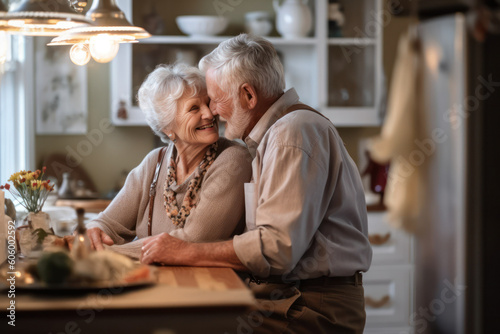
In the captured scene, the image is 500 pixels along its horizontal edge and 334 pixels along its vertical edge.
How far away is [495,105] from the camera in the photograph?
4.02ft

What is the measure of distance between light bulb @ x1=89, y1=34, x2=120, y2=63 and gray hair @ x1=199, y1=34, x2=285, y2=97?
33cm

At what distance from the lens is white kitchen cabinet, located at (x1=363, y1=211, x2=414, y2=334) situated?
3.92 metres

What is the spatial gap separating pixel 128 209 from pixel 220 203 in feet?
1.35

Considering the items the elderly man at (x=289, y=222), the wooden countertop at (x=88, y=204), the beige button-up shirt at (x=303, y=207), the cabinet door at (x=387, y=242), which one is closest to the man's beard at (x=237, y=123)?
the elderly man at (x=289, y=222)

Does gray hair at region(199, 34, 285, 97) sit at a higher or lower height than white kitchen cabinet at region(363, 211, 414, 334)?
higher

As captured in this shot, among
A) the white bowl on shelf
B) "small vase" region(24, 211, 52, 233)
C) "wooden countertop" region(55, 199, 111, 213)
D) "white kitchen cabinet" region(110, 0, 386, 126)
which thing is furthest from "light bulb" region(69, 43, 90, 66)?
the white bowl on shelf

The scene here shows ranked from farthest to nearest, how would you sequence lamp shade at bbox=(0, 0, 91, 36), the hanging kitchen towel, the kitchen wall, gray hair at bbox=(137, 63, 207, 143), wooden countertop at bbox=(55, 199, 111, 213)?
the kitchen wall, wooden countertop at bbox=(55, 199, 111, 213), gray hair at bbox=(137, 63, 207, 143), lamp shade at bbox=(0, 0, 91, 36), the hanging kitchen towel

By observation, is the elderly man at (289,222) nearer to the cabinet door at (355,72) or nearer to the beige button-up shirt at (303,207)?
the beige button-up shirt at (303,207)

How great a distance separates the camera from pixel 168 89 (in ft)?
7.38

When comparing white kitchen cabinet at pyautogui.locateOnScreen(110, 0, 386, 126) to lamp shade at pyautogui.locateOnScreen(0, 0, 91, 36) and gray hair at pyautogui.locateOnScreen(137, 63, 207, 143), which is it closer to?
gray hair at pyautogui.locateOnScreen(137, 63, 207, 143)

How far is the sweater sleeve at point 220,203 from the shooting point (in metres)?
2.02

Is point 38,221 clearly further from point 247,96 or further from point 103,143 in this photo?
point 103,143

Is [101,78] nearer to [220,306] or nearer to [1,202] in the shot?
[1,202]

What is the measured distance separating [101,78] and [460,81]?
3477 millimetres
